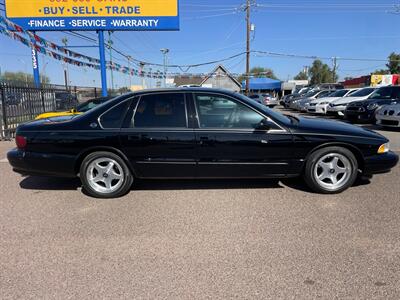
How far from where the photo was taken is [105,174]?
431cm

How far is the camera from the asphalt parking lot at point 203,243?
2420mm

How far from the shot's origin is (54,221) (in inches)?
143

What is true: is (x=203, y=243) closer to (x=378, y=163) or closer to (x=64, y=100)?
(x=378, y=163)

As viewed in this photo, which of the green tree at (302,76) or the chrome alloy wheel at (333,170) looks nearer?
the chrome alloy wheel at (333,170)

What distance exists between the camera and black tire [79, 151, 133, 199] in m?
4.25

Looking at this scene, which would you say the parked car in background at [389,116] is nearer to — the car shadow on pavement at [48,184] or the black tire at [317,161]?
the black tire at [317,161]

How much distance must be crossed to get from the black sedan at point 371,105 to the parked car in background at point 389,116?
3.97ft

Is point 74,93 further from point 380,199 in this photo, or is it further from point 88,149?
point 380,199

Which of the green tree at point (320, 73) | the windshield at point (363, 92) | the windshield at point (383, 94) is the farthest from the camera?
the green tree at point (320, 73)

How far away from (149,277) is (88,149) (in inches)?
89.1

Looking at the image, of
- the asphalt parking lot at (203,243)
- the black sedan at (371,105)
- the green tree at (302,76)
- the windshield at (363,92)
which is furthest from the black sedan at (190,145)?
the green tree at (302,76)

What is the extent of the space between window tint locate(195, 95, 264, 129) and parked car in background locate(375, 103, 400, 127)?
811cm

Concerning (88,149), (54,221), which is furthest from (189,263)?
(88,149)

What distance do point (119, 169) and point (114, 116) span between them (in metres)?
0.73
